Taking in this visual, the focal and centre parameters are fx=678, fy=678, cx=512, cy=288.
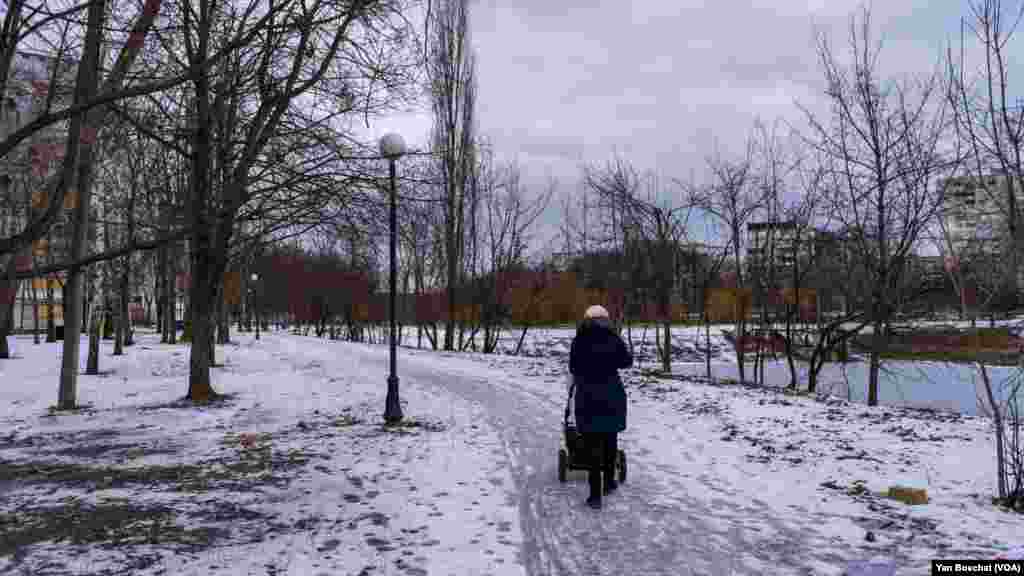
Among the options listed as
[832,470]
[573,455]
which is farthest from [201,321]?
[832,470]

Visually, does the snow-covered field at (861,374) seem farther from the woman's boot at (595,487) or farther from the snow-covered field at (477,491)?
the woman's boot at (595,487)

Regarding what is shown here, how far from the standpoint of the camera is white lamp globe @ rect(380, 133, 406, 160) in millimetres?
9938

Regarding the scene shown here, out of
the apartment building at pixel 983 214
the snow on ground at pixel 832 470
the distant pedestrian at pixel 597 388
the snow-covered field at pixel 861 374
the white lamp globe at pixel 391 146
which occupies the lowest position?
the snow-covered field at pixel 861 374

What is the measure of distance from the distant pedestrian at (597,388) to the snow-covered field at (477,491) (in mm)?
513

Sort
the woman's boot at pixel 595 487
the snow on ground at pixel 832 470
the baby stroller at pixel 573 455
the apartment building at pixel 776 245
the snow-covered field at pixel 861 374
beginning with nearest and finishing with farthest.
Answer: the snow on ground at pixel 832 470, the woman's boot at pixel 595 487, the baby stroller at pixel 573 455, the snow-covered field at pixel 861 374, the apartment building at pixel 776 245

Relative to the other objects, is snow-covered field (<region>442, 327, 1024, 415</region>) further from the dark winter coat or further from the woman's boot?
the woman's boot

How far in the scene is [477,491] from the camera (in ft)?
21.6

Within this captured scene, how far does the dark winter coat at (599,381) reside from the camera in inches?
240

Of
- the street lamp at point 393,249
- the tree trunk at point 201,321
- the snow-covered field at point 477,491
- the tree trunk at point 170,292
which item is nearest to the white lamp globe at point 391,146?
the street lamp at point 393,249

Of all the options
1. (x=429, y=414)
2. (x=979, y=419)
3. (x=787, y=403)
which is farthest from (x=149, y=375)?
(x=979, y=419)

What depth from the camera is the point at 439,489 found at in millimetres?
6703

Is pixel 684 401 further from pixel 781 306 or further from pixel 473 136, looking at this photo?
pixel 473 136

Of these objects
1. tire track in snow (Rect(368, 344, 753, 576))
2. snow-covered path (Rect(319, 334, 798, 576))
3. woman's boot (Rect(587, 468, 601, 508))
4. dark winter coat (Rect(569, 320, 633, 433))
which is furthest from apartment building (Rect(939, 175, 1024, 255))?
woman's boot (Rect(587, 468, 601, 508))

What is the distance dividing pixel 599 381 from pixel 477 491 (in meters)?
1.66
